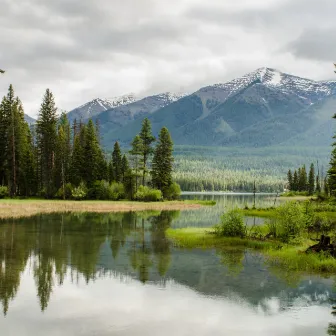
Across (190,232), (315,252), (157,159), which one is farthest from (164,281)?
(157,159)

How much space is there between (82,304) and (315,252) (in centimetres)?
1621

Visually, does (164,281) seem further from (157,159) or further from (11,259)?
(157,159)

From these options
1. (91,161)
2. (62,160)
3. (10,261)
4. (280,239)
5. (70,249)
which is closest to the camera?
(10,261)

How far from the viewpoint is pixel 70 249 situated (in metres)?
33.3

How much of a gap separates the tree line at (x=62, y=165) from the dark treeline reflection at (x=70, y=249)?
38.5 meters

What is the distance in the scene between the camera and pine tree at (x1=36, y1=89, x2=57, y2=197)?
9494 centimetres

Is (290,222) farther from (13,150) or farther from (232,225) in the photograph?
(13,150)

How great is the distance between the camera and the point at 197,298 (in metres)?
20.1

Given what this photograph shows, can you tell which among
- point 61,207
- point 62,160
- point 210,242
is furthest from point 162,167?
point 210,242

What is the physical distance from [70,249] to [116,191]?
62219mm

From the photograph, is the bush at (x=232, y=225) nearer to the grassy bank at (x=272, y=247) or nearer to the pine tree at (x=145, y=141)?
the grassy bank at (x=272, y=247)

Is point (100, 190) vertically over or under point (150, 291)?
over

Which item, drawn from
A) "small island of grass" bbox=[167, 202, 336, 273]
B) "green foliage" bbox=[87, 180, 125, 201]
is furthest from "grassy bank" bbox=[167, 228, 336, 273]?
"green foliage" bbox=[87, 180, 125, 201]

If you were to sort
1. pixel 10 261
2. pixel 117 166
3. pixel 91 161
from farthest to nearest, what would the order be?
pixel 117 166
pixel 91 161
pixel 10 261
